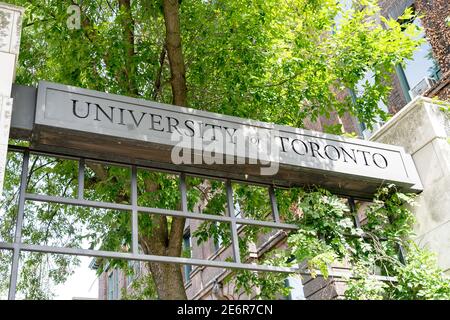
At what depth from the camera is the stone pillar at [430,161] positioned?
6812 millimetres

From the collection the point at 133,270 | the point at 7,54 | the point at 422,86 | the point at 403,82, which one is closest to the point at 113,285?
the point at 403,82

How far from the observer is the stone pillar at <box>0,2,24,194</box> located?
4.88 m

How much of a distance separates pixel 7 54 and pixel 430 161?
5031 mm

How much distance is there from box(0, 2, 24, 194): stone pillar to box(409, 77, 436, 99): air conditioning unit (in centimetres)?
1179

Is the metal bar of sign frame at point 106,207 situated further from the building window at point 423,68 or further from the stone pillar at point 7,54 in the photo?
the building window at point 423,68

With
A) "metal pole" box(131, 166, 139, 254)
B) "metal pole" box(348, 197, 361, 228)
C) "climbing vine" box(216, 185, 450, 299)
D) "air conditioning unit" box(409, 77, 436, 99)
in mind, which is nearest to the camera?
"metal pole" box(131, 166, 139, 254)

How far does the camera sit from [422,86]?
15.1 meters

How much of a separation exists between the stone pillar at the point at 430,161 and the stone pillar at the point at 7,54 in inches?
192

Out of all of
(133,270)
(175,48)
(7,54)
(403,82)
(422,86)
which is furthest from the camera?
(403,82)

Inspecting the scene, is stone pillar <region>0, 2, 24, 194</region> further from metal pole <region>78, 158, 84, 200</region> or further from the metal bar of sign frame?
metal pole <region>78, 158, 84, 200</region>

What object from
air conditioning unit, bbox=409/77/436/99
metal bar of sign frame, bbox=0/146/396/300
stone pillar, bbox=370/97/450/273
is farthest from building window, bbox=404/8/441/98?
metal bar of sign frame, bbox=0/146/396/300

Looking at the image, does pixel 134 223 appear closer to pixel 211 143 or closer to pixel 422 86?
pixel 211 143

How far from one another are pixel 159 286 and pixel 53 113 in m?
4.73
